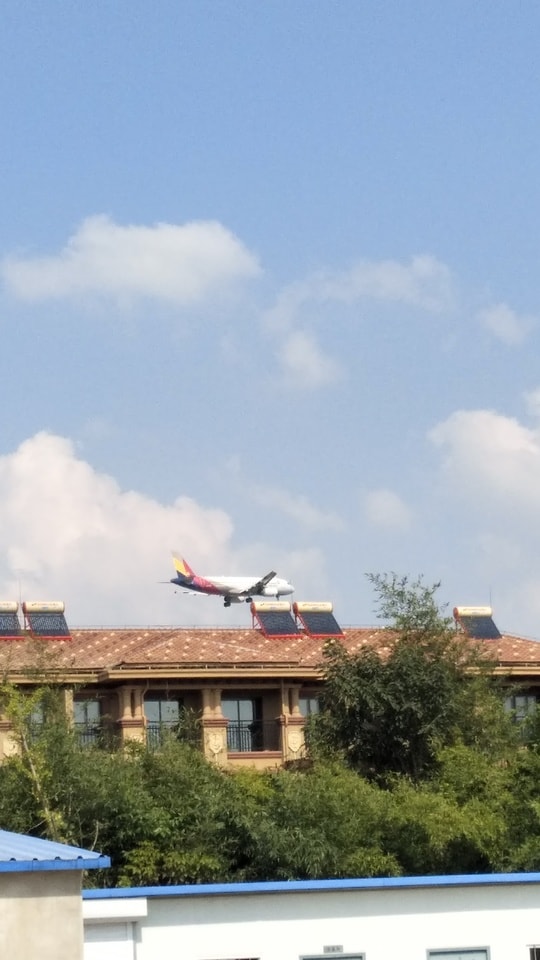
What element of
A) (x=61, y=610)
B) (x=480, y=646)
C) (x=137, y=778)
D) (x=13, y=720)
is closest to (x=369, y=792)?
(x=137, y=778)

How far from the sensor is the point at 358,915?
23.8 meters

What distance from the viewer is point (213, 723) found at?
54750mm

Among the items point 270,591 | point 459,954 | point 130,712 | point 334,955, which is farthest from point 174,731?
point 270,591

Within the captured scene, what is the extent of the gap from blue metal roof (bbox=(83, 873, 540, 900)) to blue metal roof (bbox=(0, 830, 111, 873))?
2886 mm

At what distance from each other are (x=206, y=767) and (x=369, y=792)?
431cm

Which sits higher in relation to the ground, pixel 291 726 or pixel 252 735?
pixel 291 726

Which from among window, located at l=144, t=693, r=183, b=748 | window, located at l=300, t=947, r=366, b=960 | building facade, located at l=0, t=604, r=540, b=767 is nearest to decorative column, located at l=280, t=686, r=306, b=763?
building facade, located at l=0, t=604, r=540, b=767

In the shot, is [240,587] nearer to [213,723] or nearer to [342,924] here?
[213,723]

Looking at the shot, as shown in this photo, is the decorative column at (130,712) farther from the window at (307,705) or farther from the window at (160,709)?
the window at (307,705)

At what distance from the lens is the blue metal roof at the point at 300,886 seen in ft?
73.5

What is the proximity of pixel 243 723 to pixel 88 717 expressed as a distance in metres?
5.81

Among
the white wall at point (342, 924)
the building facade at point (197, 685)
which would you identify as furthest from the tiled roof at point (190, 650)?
the white wall at point (342, 924)

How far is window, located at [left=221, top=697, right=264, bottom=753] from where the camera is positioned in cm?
5569

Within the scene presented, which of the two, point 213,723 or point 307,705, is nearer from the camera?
point 213,723
